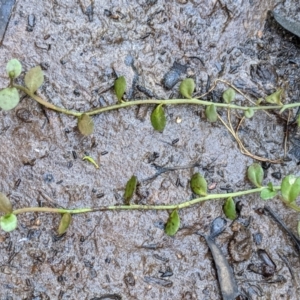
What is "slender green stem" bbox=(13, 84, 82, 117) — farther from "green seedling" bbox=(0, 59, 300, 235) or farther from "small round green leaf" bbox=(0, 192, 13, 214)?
"small round green leaf" bbox=(0, 192, 13, 214)

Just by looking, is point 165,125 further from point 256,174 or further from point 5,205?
point 5,205

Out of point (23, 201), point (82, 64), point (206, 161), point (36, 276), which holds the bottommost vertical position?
point (36, 276)

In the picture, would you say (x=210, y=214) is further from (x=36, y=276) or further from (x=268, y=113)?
(x=36, y=276)

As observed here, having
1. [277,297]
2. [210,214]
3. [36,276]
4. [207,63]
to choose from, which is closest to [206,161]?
[210,214]

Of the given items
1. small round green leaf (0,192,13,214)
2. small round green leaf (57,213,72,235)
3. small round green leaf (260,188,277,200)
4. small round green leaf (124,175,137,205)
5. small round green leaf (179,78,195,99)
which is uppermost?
small round green leaf (179,78,195,99)

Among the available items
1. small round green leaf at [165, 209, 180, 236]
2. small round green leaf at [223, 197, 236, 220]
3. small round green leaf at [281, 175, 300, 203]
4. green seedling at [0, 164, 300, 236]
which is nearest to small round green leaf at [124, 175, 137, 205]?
green seedling at [0, 164, 300, 236]

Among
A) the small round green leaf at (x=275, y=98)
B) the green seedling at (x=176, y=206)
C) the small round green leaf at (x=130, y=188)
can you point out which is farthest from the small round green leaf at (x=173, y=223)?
the small round green leaf at (x=275, y=98)
